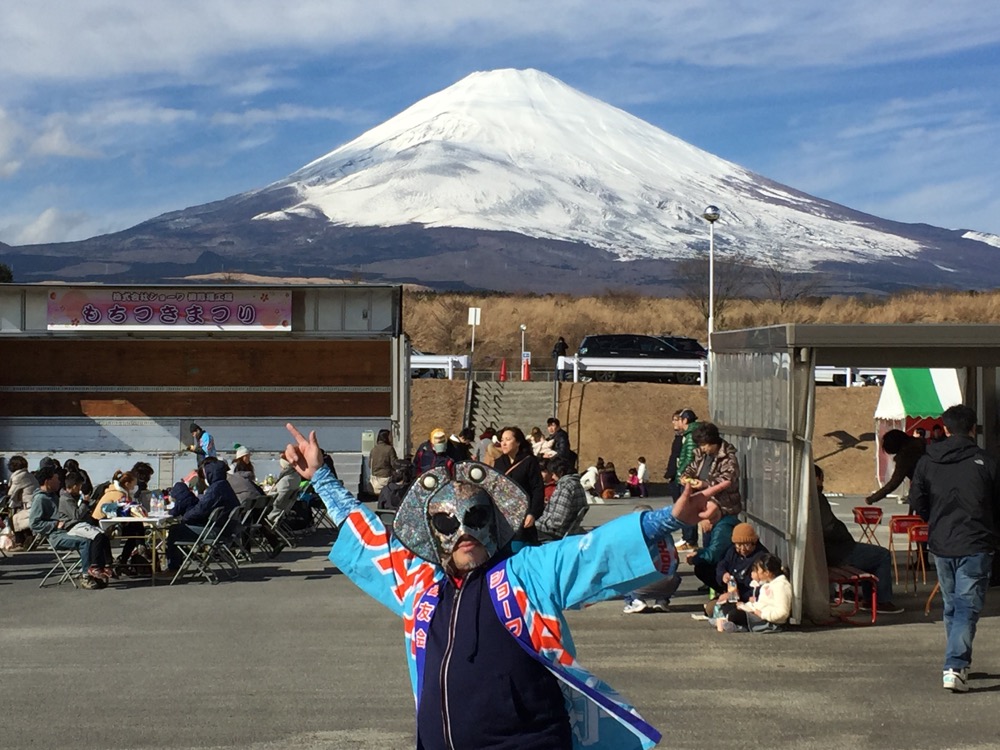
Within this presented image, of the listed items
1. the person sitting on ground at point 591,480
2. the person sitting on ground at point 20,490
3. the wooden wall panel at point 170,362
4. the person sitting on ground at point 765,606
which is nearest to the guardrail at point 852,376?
the person sitting on ground at point 591,480

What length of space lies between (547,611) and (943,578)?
474cm

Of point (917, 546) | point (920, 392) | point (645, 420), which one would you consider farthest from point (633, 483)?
point (917, 546)

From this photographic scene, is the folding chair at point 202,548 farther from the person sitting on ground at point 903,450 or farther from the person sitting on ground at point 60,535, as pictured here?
the person sitting on ground at point 903,450

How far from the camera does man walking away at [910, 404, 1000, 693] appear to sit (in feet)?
25.5

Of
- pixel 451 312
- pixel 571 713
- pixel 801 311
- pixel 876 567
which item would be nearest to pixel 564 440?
pixel 876 567

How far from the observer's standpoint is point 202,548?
44.3ft

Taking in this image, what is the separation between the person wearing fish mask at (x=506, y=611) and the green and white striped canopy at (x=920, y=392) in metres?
17.7

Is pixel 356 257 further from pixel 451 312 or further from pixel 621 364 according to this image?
pixel 621 364

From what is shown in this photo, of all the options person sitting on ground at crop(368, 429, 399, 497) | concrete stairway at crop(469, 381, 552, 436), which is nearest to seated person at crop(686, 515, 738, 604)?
person sitting on ground at crop(368, 429, 399, 497)

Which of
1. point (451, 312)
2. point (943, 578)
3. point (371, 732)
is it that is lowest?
point (371, 732)

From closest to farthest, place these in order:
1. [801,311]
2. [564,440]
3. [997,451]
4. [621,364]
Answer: [997,451] → [564,440] → [621,364] → [801,311]

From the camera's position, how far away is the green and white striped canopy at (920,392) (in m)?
21.0

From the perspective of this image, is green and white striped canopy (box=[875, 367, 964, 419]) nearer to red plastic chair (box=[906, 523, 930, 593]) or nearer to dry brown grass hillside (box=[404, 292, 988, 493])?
dry brown grass hillside (box=[404, 292, 988, 493])

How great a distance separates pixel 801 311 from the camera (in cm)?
8462
